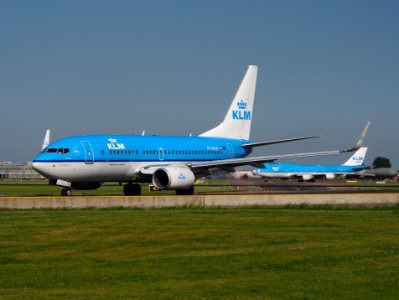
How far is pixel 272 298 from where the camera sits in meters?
16.0

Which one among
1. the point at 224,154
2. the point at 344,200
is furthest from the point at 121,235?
the point at 224,154

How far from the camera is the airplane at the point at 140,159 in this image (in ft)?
158

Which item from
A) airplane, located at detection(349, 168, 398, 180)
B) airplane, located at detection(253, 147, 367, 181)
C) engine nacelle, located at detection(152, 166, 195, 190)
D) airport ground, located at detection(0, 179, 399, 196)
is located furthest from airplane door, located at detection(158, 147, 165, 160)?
airplane, located at detection(349, 168, 398, 180)

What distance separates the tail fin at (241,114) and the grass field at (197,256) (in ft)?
91.0

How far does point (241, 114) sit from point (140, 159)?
43.1 ft

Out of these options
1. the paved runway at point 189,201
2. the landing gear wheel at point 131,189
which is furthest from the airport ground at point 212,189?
the paved runway at point 189,201

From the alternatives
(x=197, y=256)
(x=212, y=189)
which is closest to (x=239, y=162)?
(x=212, y=189)

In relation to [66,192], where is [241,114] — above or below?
above

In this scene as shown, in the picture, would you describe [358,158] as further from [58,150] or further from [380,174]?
[58,150]

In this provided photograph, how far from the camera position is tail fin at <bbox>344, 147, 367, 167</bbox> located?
493 feet

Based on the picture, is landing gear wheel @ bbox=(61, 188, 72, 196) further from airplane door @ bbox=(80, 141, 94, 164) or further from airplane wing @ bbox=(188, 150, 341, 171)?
airplane wing @ bbox=(188, 150, 341, 171)

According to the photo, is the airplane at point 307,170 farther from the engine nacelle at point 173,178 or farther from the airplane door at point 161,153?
the engine nacelle at point 173,178

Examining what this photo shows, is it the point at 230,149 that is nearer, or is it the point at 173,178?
the point at 173,178

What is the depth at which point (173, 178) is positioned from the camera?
50.1m
